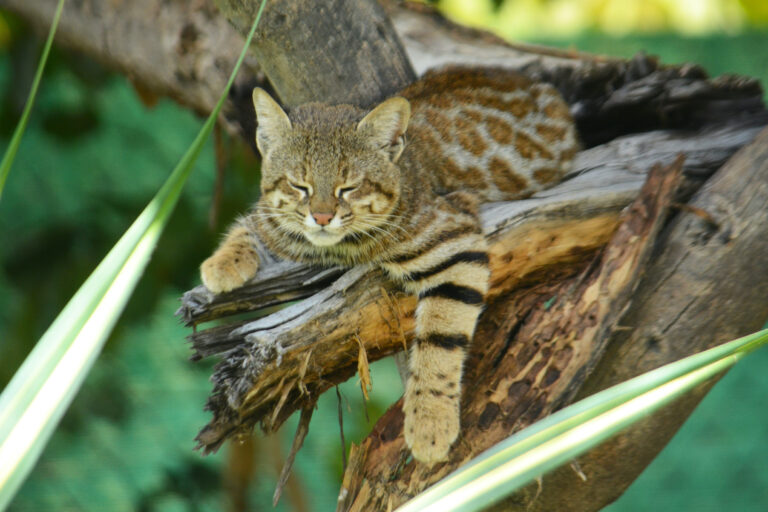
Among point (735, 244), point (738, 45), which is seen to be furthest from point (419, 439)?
point (738, 45)

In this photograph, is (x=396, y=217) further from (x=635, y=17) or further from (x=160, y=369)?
(x=635, y=17)

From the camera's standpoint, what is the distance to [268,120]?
2.68 metres

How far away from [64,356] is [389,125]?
166 centimetres

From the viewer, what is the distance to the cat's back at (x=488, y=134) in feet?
9.57

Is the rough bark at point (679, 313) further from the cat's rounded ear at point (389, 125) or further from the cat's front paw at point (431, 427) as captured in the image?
the cat's rounded ear at point (389, 125)

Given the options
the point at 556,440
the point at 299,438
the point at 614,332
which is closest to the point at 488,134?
the point at 614,332

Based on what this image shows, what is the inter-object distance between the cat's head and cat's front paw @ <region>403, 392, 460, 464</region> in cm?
62

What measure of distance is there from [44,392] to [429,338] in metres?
1.51

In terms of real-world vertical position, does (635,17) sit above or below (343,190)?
below

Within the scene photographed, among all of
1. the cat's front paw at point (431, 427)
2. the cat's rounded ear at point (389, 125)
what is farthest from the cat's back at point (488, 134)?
the cat's front paw at point (431, 427)

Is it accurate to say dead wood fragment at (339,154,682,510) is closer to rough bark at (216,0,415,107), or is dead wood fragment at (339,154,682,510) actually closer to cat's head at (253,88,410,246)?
cat's head at (253,88,410,246)

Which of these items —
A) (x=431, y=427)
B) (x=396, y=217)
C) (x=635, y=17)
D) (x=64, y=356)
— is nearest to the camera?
(x=64, y=356)

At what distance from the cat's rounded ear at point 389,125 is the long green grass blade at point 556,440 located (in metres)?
1.50

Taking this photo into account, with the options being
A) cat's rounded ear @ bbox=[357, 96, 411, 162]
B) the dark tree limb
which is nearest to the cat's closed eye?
cat's rounded ear @ bbox=[357, 96, 411, 162]
